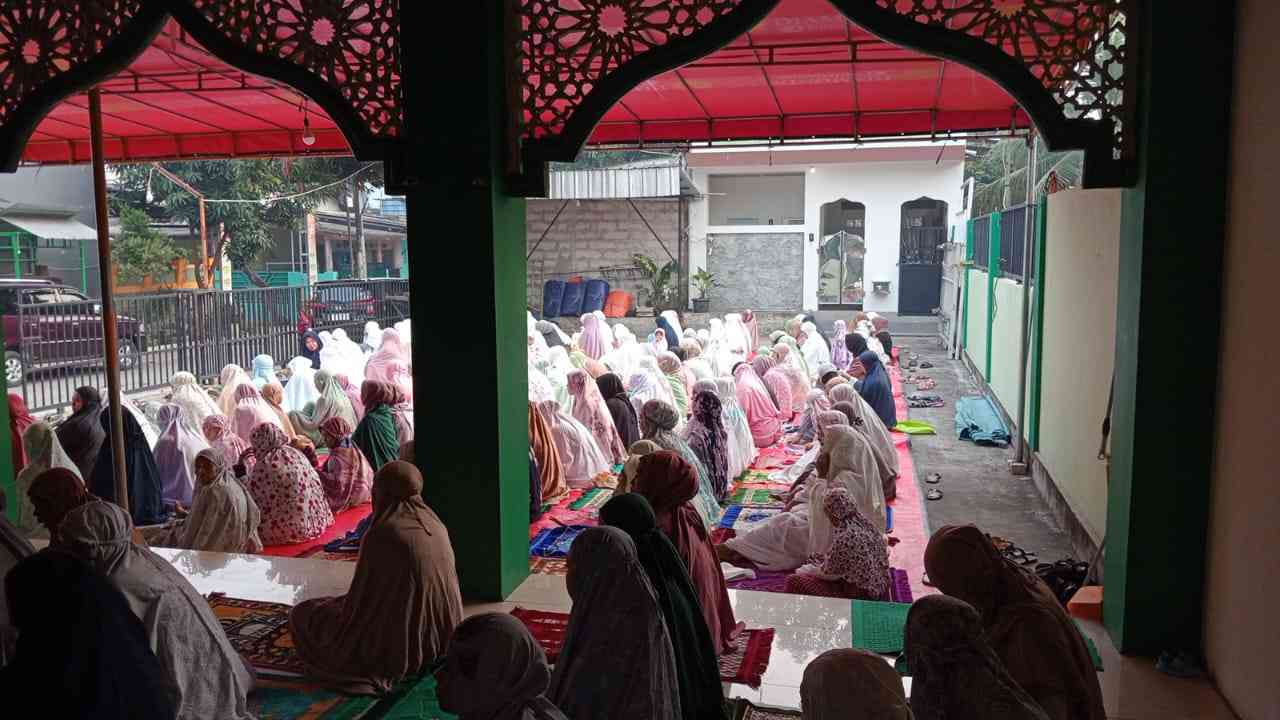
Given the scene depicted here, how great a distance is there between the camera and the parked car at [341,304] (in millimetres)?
15945

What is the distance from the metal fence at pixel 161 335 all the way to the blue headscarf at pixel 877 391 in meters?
8.00

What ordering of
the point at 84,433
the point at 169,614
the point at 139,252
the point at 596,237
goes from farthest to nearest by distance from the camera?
the point at 596,237
the point at 139,252
the point at 84,433
the point at 169,614

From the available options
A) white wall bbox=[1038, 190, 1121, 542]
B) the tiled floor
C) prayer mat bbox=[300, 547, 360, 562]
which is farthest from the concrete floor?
prayer mat bbox=[300, 547, 360, 562]

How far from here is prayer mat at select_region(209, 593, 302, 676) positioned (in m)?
3.76

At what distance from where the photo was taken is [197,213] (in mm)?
20656

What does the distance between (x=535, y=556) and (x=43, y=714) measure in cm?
371

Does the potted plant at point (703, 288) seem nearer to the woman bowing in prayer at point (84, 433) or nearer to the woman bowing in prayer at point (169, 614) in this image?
the woman bowing in prayer at point (84, 433)

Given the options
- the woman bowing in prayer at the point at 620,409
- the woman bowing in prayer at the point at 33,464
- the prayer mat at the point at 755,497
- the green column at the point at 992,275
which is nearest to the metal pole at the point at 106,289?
the woman bowing in prayer at the point at 33,464

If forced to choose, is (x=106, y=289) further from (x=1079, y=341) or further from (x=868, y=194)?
(x=868, y=194)

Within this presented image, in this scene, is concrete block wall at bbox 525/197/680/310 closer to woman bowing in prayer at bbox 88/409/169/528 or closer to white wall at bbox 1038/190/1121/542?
white wall at bbox 1038/190/1121/542

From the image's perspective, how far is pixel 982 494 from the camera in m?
8.11

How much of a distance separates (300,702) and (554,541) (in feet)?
9.36

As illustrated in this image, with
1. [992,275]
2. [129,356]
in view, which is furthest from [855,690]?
[129,356]

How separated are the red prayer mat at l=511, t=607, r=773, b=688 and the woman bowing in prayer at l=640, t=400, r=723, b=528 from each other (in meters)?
2.14
